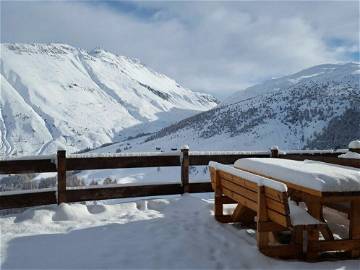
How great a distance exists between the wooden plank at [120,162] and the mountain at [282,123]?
A: 74.7 meters

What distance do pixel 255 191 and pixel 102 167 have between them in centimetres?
372

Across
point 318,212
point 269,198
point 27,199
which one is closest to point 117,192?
point 27,199

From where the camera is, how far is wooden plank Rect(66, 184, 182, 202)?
876 centimetres

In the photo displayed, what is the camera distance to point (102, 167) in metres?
8.95

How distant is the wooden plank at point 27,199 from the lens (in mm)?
8070

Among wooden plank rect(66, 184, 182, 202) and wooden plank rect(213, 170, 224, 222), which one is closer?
wooden plank rect(213, 170, 224, 222)

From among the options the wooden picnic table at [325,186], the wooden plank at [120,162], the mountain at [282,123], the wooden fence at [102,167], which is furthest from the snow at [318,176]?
the mountain at [282,123]

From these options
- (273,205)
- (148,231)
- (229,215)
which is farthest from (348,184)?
(148,231)

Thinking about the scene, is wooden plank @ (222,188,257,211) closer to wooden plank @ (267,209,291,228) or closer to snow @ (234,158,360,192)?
wooden plank @ (267,209,291,228)

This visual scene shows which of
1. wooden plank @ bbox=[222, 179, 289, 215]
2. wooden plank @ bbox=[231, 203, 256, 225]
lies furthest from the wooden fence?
wooden plank @ bbox=[222, 179, 289, 215]

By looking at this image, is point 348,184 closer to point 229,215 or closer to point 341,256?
point 341,256

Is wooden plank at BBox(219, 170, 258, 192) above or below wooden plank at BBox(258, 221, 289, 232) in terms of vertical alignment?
above

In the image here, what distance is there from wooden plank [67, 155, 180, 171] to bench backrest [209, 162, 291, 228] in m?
1.82

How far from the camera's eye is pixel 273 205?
19.0 ft
